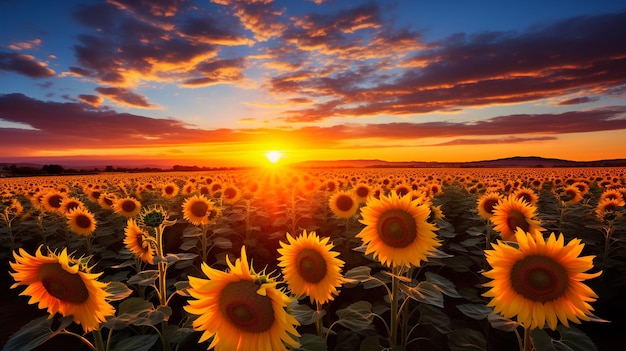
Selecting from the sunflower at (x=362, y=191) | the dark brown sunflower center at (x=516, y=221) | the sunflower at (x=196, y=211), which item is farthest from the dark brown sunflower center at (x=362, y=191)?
the dark brown sunflower center at (x=516, y=221)

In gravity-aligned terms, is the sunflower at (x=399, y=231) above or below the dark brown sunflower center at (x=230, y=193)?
above

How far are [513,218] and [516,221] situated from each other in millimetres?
69

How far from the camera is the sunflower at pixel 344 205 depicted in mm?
8656

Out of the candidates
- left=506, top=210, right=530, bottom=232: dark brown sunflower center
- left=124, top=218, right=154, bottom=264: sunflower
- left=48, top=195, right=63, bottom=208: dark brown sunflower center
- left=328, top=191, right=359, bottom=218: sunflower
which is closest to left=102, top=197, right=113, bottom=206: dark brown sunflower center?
left=48, top=195, right=63, bottom=208: dark brown sunflower center

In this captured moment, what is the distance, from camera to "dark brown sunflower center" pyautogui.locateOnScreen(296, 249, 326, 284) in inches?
144

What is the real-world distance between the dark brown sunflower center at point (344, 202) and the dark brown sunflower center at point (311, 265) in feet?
16.6

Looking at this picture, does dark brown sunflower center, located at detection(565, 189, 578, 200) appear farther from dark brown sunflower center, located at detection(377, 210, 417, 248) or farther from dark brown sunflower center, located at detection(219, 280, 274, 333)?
dark brown sunflower center, located at detection(219, 280, 274, 333)

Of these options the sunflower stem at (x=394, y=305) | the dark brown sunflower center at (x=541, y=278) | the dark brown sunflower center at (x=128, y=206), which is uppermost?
the dark brown sunflower center at (x=541, y=278)

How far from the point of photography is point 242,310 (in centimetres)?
243

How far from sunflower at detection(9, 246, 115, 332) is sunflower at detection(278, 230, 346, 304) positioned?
165 cm

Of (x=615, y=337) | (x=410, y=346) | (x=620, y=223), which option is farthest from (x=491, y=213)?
(x=620, y=223)

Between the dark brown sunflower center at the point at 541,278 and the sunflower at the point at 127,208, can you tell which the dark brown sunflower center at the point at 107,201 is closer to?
the sunflower at the point at 127,208

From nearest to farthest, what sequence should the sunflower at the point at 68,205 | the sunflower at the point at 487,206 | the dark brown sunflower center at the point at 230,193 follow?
the sunflower at the point at 487,206 < the sunflower at the point at 68,205 < the dark brown sunflower center at the point at 230,193

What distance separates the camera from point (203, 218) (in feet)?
25.5
